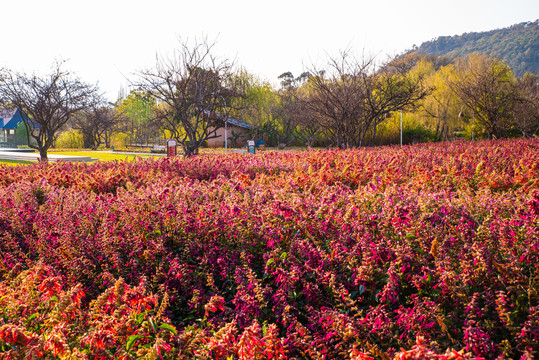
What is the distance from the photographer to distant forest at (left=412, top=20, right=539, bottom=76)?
105 metres

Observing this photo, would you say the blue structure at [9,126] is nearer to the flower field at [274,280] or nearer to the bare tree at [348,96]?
the bare tree at [348,96]

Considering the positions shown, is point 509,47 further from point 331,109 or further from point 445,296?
point 445,296

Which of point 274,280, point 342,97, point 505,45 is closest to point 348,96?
point 342,97

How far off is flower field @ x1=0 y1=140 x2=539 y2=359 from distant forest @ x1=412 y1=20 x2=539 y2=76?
4200 inches

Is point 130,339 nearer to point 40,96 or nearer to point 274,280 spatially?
point 274,280

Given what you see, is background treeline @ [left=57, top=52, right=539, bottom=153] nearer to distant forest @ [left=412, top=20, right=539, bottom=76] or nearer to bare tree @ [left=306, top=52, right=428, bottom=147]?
bare tree @ [left=306, top=52, right=428, bottom=147]

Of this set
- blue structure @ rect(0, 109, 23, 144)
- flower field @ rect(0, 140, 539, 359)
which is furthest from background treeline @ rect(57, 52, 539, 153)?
flower field @ rect(0, 140, 539, 359)

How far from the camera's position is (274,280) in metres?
2.54

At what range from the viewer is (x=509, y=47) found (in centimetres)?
11306

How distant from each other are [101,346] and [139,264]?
1.23 metres

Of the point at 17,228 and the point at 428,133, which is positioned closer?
the point at 17,228

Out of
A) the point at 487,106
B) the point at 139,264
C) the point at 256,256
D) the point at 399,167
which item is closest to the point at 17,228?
the point at 139,264

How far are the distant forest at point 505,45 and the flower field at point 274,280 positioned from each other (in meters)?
107

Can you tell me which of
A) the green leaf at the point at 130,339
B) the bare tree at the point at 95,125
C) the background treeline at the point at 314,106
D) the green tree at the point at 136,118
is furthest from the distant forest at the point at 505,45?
the green leaf at the point at 130,339
